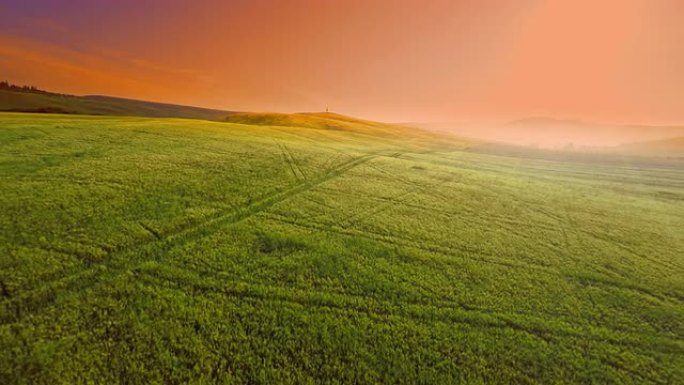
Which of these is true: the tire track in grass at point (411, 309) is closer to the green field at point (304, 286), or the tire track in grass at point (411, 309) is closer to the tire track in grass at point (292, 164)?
the green field at point (304, 286)

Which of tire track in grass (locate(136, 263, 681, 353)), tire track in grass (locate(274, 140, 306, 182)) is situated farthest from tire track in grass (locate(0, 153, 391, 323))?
tire track in grass (locate(274, 140, 306, 182))

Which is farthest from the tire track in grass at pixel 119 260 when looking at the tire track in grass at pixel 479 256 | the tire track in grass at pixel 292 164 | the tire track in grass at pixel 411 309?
the tire track in grass at pixel 292 164

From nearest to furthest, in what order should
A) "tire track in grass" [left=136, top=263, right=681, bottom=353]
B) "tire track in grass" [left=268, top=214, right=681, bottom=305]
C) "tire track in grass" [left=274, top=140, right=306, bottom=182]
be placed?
"tire track in grass" [left=136, top=263, right=681, bottom=353] → "tire track in grass" [left=268, top=214, right=681, bottom=305] → "tire track in grass" [left=274, top=140, right=306, bottom=182]

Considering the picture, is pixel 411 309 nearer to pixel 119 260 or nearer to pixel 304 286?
pixel 304 286

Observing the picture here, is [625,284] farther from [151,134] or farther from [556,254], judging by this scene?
[151,134]

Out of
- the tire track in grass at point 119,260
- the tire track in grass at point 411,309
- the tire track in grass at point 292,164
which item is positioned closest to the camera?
the tire track in grass at point 119,260

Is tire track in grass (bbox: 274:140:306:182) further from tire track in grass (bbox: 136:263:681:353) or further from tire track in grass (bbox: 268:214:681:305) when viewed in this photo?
tire track in grass (bbox: 136:263:681:353)
